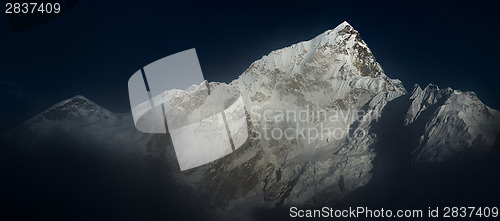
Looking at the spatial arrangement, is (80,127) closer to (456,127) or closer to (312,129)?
(312,129)

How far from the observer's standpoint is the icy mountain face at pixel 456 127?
60.7m

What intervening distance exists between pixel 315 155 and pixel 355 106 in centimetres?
1968

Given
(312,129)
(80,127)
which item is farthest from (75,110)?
(312,129)

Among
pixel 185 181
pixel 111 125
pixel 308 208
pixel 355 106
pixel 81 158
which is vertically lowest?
pixel 308 208

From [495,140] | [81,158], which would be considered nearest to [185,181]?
[81,158]

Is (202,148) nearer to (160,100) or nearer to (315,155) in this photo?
(160,100)

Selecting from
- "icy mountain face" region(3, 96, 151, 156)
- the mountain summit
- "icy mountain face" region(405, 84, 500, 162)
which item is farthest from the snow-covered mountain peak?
"icy mountain face" region(405, 84, 500, 162)

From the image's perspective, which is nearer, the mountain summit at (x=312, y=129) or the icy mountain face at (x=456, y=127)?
the icy mountain face at (x=456, y=127)

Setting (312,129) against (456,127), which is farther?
(312,129)

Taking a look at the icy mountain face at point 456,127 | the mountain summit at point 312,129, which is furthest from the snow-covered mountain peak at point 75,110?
the icy mountain face at point 456,127

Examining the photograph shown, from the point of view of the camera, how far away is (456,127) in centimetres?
6322

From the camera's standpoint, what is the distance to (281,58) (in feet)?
344

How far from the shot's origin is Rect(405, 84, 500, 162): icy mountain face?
60656mm

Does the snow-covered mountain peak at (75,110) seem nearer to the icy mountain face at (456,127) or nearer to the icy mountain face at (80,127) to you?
the icy mountain face at (80,127)
